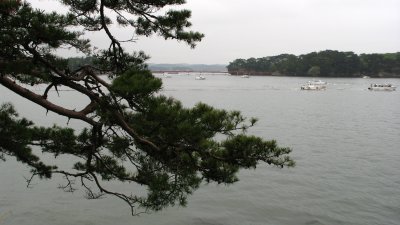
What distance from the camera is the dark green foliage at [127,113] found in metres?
3.77

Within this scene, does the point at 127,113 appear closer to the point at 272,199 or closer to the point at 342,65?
the point at 272,199

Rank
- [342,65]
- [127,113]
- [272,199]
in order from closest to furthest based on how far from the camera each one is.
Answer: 1. [127,113]
2. [272,199]
3. [342,65]

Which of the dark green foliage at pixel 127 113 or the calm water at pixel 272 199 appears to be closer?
the dark green foliage at pixel 127 113

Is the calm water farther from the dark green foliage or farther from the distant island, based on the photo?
the distant island

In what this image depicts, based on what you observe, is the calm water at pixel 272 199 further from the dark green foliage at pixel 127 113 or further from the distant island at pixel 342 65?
the distant island at pixel 342 65

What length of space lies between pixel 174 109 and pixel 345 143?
19974 mm

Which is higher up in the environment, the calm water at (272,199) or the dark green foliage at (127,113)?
the dark green foliage at (127,113)

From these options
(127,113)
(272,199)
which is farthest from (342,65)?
(127,113)

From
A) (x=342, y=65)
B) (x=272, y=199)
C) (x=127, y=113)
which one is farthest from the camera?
(x=342, y=65)

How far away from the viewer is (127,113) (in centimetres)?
476

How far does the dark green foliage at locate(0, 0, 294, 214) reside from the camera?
3770 millimetres

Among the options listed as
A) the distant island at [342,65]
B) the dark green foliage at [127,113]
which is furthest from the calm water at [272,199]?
the distant island at [342,65]

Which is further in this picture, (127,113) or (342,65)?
(342,65)

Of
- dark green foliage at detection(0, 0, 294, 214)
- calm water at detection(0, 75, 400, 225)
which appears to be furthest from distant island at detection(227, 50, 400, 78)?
dark green foliage at detection(0, 0, 294, 214)
